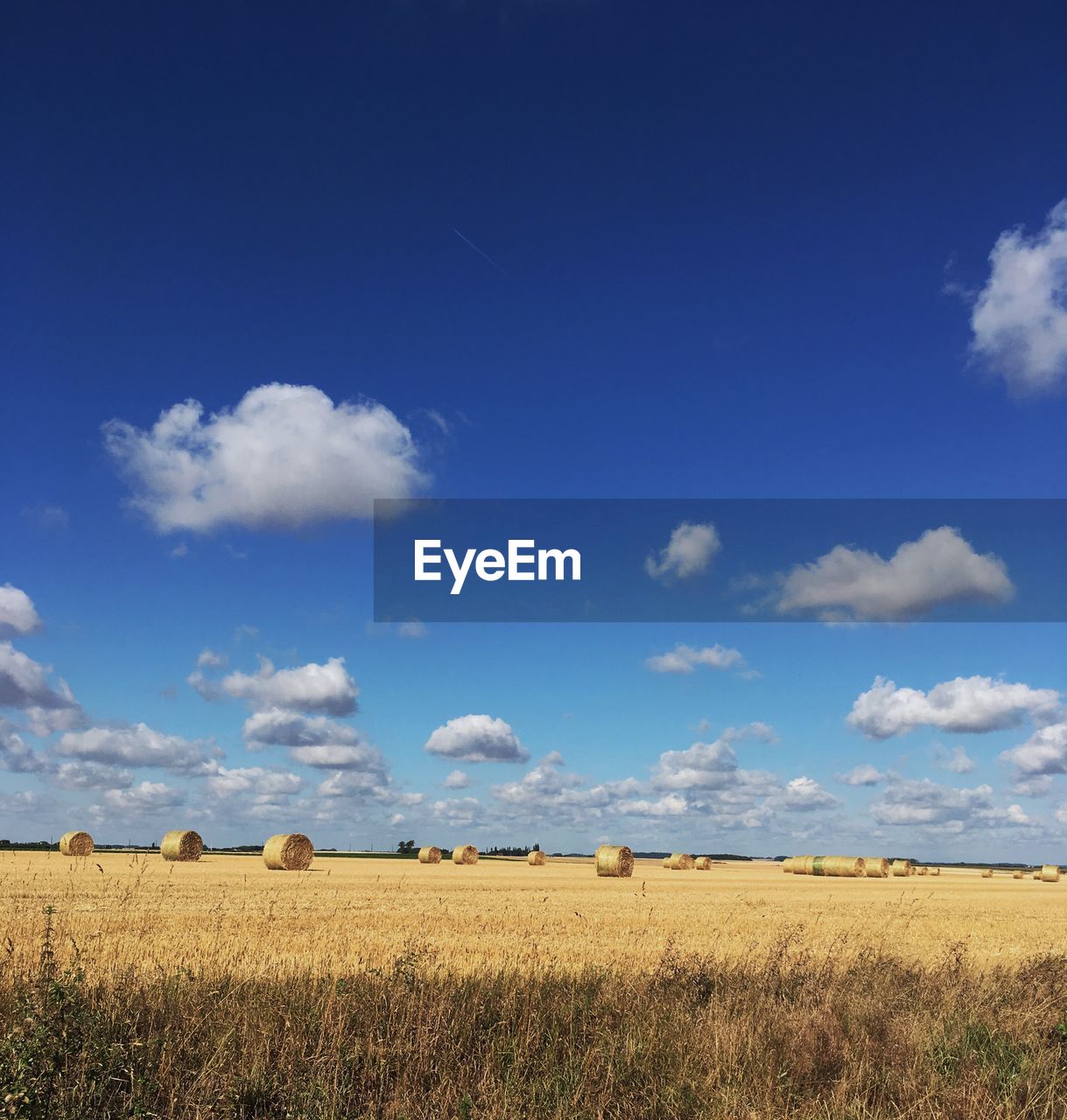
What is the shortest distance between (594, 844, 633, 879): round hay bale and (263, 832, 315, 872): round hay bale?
52.9 ft

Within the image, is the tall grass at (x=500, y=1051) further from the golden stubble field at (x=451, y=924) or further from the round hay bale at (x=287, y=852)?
the round hay bale at (x=287, y=852)

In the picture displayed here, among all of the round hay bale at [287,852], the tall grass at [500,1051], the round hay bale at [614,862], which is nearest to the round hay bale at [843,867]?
the round hay bale at [614,862]

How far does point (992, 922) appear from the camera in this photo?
90.0 ft

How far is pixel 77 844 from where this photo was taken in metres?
52.8

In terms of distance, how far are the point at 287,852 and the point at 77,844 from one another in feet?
43.3

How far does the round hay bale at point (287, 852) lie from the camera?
157ft

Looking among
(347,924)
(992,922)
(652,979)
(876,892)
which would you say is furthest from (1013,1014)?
(876,892)

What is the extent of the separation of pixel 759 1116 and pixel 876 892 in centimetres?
4180

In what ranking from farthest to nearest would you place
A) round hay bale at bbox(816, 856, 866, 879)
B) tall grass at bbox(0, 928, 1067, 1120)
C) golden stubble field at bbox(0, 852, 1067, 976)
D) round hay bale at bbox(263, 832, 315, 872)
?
round hay bale at bbox(816, 856, 866, 879) → round hay bale at bbox(263, 832, 315, 872) → golden stubble field at bbox(0, 852, 1067, 976) → tall grass at bbox(0, 928, 1067, 1120)

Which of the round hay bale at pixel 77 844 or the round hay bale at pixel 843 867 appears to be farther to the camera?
the round hay bale at pixel 843 867

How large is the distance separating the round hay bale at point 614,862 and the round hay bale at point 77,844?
27.6 meters

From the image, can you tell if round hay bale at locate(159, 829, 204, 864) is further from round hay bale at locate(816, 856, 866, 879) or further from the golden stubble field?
round hay bale at locate(816, 856, 866, 879)

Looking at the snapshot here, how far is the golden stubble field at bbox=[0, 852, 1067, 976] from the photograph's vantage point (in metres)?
13.2

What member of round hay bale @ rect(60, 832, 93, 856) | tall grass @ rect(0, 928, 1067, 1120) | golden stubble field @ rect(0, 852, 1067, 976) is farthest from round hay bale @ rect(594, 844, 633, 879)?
tall grass @ rect(0, 928, 1067, 1120)
